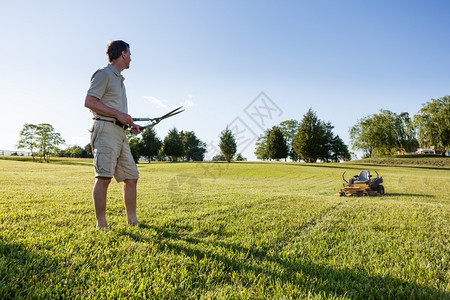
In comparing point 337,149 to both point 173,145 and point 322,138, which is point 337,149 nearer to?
point 322,138

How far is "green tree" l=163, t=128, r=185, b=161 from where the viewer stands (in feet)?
214

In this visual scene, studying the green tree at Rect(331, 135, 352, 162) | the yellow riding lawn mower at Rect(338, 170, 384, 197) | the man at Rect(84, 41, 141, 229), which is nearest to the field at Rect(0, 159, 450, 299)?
the man at Rect(84, 41, 141, 229)

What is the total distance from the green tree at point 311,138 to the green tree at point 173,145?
3181 centimetres

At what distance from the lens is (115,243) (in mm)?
2461

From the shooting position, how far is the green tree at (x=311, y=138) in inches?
1962

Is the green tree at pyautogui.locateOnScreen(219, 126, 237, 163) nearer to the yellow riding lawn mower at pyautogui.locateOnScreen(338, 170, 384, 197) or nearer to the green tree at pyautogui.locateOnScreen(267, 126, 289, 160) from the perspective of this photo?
the green tree at pyautogui.locateOnScreen(267, 126, 289, 160)

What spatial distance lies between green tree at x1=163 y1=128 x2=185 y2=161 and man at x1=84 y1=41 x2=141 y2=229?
6331cm

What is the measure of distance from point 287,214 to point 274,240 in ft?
5.45

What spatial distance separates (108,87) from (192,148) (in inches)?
3463

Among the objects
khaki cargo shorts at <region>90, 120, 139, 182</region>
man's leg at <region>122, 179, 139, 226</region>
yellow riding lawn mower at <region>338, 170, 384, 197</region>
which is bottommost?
yellow riding lawn mower at <region>338, 170, 384, 197</region>

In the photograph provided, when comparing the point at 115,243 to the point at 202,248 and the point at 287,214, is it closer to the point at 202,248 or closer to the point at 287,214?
the point at 202,248

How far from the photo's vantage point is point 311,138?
4981 cm

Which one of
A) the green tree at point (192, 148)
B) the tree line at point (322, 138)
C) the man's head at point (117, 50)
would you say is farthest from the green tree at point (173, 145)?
the man's head at point (117, 50)

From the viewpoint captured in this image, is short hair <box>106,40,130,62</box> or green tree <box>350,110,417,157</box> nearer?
short hair <box>106,40,130,62</box>
